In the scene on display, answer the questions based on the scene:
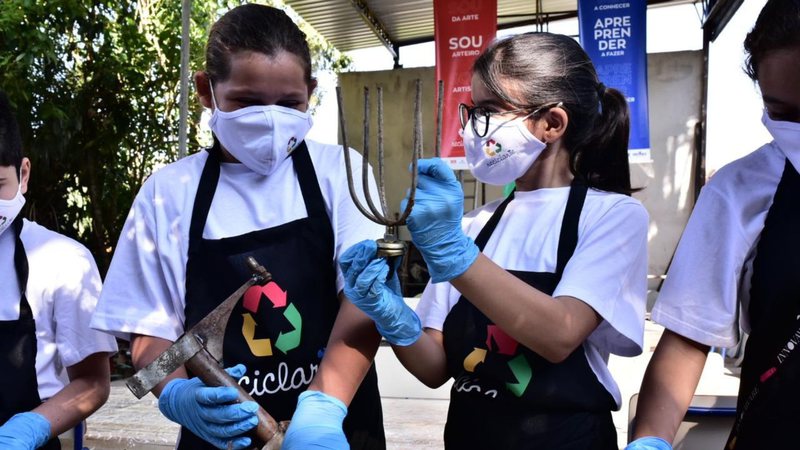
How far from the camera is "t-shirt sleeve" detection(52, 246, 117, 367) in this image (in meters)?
1.94

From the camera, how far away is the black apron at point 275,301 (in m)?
1.66

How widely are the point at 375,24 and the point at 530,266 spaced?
1053 centimetres

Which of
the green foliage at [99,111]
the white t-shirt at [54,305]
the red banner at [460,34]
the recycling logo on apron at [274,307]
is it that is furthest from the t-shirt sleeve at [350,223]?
the green foliage at [99,111]

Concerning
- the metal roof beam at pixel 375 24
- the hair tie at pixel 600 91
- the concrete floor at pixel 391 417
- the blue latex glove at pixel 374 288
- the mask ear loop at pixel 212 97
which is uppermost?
the metal roof beam at pixel 375 24

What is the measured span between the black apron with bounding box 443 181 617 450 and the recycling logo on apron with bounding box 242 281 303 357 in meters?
0.36

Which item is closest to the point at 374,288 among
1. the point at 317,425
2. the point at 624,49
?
the point at 317,425

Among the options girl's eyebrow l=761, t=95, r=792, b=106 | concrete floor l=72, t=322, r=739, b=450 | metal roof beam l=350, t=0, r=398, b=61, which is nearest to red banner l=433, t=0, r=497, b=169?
metal roof beam l=350, t=0, r=398, b=61

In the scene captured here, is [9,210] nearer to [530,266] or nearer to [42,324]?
[42,324]

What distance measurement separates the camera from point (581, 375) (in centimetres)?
157

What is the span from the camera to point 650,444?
1.43m

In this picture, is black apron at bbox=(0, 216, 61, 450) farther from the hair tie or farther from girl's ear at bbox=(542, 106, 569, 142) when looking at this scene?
the hair tie

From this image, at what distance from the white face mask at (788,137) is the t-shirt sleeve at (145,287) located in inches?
49.7

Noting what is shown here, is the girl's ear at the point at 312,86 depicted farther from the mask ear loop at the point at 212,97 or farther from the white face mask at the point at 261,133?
the mask ear loop at the point at 212,97

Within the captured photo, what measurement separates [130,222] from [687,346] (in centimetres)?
126
